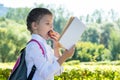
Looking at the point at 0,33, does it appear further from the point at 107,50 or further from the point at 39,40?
the point at 39,40

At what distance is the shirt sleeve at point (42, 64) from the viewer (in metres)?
2.64

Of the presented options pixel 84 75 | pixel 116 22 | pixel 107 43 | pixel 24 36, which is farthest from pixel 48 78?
pixel 116 22

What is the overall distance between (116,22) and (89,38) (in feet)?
36.0

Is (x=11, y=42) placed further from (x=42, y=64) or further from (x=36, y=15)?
(x=42, y=64)

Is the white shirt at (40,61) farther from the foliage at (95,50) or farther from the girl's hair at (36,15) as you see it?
the foliage at (95,50)

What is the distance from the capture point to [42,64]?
8.71ft

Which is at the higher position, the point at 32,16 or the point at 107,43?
the point at 32,16

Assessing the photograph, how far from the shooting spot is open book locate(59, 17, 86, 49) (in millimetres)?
2604

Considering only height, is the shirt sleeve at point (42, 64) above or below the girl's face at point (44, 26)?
below

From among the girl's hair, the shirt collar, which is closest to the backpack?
the shirt collar

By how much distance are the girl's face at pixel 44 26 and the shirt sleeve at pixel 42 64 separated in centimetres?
11

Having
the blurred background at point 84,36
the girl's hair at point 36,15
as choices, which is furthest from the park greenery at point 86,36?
the girl's hair at point 36,15

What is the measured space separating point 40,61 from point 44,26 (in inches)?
9.1

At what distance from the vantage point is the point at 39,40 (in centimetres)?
274
